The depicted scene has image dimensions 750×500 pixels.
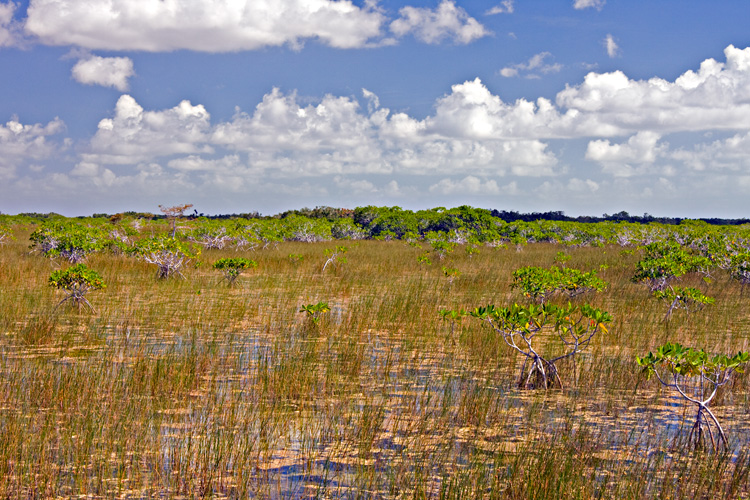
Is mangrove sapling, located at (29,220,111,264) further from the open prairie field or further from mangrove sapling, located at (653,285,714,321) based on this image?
mangrove sapling, located at (653,285,714,321)

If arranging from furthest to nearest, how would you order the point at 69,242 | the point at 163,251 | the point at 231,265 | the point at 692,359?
the point at 69,242, the point at 163,251, the point at 231,265, the point at 692,359

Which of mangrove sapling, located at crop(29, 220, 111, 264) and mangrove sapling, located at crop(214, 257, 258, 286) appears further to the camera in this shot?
mangrove sapling, located at crop(29, 220, 111, 264)

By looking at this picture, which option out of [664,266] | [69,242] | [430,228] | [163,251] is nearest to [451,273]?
[664,266]

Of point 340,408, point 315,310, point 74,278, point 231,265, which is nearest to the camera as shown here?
point 340,408

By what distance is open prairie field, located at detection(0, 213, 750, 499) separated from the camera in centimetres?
448

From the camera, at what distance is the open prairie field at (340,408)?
4.48 meters

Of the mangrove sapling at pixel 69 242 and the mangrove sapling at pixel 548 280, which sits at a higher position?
the mangrove sapling at pixel 548 280

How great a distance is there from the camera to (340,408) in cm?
612

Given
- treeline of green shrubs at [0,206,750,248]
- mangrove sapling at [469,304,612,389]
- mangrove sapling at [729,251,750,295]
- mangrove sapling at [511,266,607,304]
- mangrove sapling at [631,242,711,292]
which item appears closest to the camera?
mangrove sapling at [469,304,612,389]

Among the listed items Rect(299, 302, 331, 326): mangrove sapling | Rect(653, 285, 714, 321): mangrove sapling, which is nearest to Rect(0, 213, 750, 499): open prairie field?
Rect(299, 302, 331, 326): mangrove sapling

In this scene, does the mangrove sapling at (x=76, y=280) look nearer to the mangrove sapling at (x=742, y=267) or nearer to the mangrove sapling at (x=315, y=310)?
the mangrove sapling at (x=315, y=310)

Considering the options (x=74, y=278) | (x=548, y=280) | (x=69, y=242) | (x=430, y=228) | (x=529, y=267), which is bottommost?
(x=74, y=278)

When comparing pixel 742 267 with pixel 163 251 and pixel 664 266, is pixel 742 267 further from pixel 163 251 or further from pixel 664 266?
pixel 163 251

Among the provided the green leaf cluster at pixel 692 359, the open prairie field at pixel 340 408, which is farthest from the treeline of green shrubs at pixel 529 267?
the open prairie field at pixel 340 408
